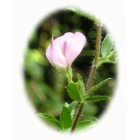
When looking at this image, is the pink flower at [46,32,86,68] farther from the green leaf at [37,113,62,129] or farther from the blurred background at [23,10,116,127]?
the blurred background at [23,10,116,127]

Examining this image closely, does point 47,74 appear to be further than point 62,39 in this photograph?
Yes

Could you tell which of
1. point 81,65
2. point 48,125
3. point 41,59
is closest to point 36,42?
point 41,59

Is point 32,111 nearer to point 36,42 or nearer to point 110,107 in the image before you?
point 110,107

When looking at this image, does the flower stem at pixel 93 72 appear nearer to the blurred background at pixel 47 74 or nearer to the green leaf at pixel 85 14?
the green leaf at pixel 85 14

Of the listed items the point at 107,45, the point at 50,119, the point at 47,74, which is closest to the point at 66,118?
the point at 50,119

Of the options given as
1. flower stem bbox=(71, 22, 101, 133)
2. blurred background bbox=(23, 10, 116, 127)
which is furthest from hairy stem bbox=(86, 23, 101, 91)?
blurred background bbox=(23, 10, 116, 127)

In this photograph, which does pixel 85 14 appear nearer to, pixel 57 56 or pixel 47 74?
pixel 57 56

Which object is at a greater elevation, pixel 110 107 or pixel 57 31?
pixel 57 31
